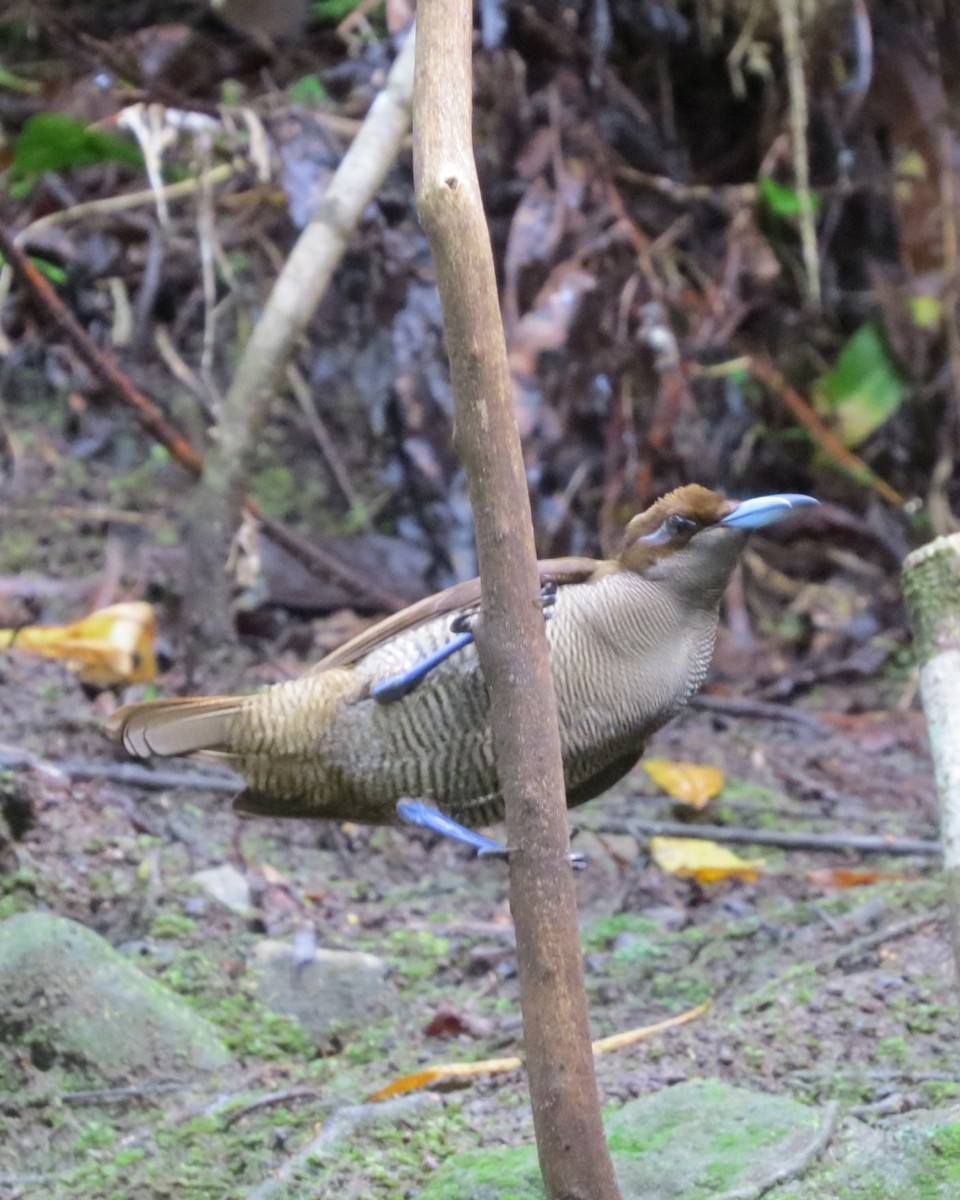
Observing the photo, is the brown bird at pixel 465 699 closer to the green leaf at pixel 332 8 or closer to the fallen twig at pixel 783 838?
the fallen twig at pixel 783 838

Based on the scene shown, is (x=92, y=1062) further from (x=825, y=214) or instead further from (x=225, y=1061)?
(x=825, y=214)

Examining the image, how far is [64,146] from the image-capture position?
501cm

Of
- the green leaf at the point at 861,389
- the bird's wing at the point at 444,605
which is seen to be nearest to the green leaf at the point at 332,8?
the green leaf at the point at 861,389

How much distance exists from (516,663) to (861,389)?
4721 millimetres

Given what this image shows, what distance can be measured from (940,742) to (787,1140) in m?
0.62

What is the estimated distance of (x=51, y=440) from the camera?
555cm

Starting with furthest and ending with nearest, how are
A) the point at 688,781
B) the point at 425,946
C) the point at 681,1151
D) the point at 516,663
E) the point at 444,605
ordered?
the point at 688,781, the point at 425,946, the point at 444,605, the point at 681,1151, the point at 516,663

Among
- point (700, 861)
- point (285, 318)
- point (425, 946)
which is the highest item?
point (285, 318)

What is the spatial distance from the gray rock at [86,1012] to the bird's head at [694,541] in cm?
121

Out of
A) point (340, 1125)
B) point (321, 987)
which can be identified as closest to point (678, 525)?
point (340, 1125)

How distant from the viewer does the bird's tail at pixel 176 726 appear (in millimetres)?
2332

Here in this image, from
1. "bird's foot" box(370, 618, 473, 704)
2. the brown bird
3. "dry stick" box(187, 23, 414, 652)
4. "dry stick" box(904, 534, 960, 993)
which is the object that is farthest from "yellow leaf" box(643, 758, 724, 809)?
"dry stick" box(904, 534, 960, 993)

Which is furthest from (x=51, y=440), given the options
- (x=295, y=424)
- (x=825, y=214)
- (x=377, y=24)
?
(x=825, y=214)

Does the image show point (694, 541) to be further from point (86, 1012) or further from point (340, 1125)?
point (86, 1012)
